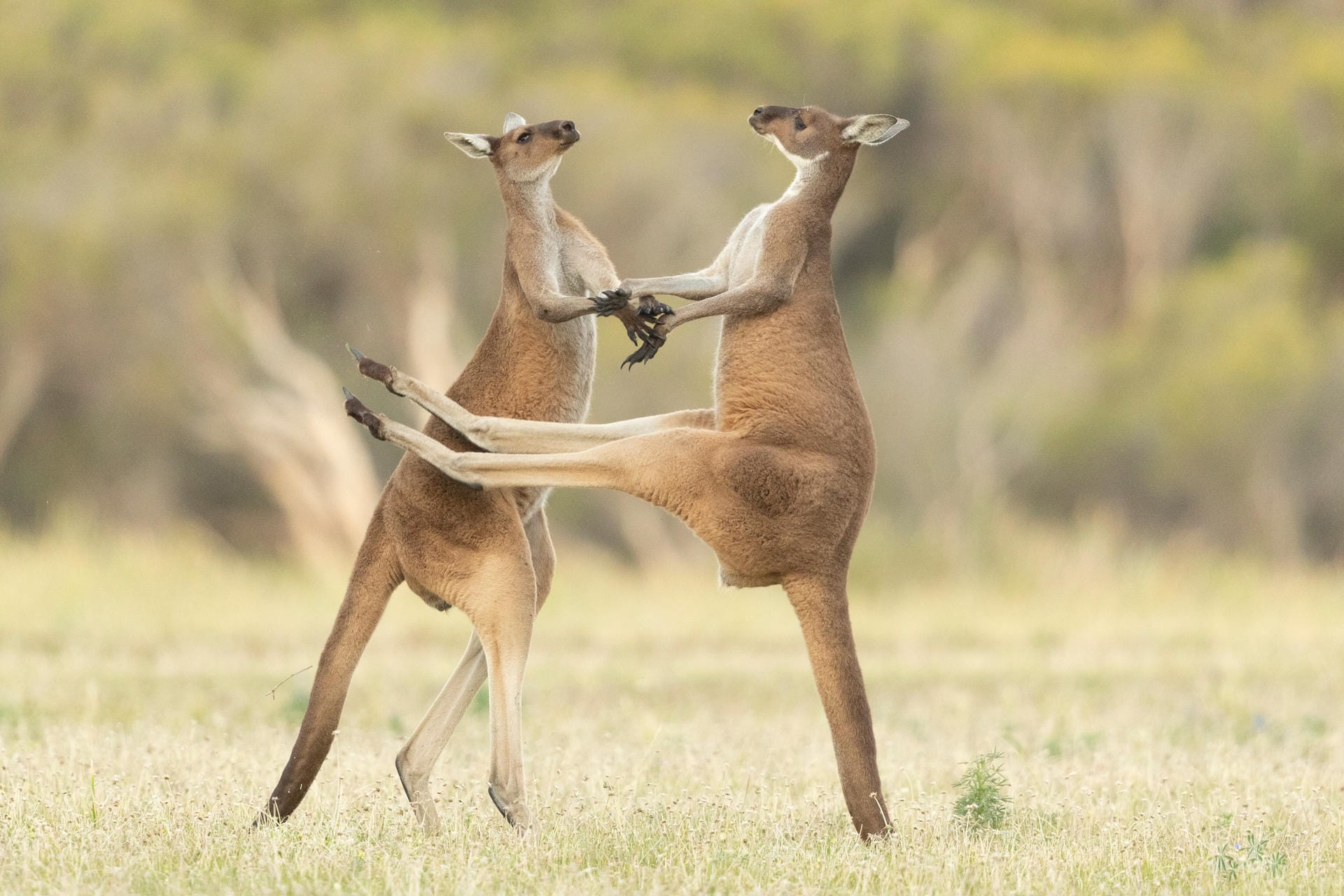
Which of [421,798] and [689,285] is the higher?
[689,285]

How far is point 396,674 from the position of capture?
12.0 meters

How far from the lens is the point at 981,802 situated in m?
6.10

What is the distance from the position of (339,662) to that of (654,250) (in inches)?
546

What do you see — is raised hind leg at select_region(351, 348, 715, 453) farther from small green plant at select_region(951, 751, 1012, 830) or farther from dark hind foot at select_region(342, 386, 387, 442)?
small green plant at select_region(951, 751, 1012, 830)

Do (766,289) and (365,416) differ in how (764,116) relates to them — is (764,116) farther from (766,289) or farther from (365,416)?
(365,416)

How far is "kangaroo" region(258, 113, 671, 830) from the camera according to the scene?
5.79 meters

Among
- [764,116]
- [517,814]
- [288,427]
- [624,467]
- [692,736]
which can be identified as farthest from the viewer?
[288,427]

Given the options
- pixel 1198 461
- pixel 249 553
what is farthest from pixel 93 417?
pixel 1198 461

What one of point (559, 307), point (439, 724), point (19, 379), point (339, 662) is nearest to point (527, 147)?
point (559, 307)

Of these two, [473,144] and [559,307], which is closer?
[559,307]

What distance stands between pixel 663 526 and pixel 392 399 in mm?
3701

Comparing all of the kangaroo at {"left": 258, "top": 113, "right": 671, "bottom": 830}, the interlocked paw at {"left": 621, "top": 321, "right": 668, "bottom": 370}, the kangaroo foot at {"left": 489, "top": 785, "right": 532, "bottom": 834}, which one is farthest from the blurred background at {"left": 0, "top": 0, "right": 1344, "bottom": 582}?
the kangaroo foot at {"left": 489, "top": 785, "right": 532, "bottom": 834}

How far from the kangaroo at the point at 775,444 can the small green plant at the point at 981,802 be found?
1.85ft

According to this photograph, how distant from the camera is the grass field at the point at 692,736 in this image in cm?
524
